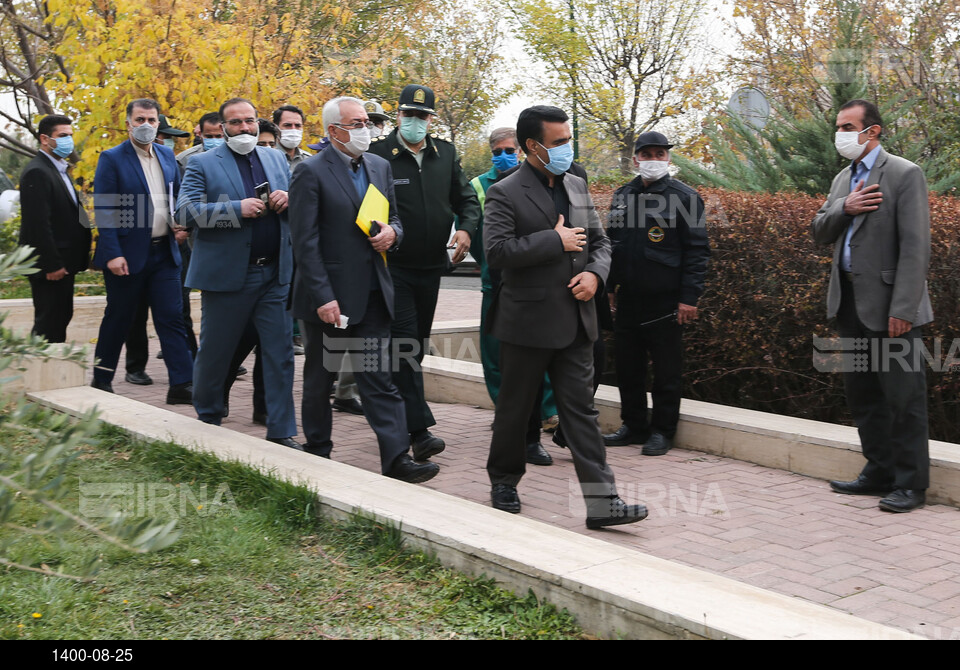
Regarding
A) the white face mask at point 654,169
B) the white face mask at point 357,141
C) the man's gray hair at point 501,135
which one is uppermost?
the man's gray hair at point 501,135

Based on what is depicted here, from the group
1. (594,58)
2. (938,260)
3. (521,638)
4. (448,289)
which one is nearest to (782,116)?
(938,260)

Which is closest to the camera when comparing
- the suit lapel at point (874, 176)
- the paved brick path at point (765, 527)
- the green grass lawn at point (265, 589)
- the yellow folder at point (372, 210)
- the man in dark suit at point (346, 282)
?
the green grass lawn at point (265, 589)

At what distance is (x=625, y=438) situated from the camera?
→ 22.6ft

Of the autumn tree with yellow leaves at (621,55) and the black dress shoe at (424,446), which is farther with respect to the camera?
the autumn tree with yellow leaves at (621,55)

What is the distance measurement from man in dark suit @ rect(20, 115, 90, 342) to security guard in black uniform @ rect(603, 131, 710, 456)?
4393 millimetres

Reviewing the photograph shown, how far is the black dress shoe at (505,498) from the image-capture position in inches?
208

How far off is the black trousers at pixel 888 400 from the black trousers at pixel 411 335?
2499 millimetres

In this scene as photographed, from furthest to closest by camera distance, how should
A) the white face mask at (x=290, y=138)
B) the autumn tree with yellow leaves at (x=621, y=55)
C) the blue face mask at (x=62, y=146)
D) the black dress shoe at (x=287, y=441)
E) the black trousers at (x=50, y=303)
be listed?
the autumn tree with yellow leaves at (x=621, y=55) < the white face mask at (x=290, y=138) < the blue face mask at (x=62, y=146) < the black trousers at (x=50, y=303) < the black dress shoe at (x=287, y=441)

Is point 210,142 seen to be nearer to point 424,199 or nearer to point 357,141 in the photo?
point 424,199

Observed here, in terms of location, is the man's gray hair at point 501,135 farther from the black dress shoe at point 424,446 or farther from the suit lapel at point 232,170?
the black dress shoe at point 424,446

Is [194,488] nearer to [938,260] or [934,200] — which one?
[938,260]

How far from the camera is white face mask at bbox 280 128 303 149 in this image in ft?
28.3

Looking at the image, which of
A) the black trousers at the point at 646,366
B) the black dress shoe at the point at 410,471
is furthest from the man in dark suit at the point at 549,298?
the black trousers at the point at 646,366

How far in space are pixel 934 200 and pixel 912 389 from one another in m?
1.75
